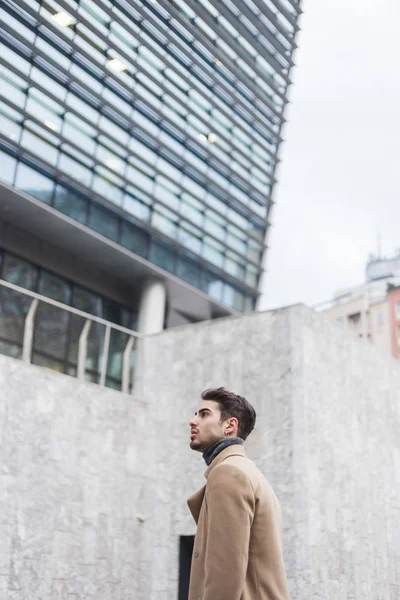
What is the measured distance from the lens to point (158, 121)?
60.0 ft

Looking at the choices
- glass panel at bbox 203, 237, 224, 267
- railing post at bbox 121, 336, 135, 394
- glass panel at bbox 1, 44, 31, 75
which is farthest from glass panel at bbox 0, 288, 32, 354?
glass panel at bbox 203, 237, 224, 267

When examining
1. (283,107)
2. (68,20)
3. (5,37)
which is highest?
(283,107)

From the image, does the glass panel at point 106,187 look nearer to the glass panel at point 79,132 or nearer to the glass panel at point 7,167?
the glass panel at point 79,132

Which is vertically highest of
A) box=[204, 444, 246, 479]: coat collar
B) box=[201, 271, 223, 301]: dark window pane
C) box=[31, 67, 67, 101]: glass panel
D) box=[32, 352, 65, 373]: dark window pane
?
box=[31, 67, 67, 101]: glass panel

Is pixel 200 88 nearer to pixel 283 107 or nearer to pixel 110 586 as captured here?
pixel 283 107

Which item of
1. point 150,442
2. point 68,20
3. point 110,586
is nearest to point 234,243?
point 68,20

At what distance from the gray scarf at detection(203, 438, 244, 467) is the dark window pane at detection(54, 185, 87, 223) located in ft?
42.0

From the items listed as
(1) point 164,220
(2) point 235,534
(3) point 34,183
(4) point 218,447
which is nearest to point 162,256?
(1) point 164,220

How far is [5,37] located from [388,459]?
36.4 ft

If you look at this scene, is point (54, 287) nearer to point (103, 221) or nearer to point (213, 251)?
point (103, 221)

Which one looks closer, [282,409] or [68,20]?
[282,409]

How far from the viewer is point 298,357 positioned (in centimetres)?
1200

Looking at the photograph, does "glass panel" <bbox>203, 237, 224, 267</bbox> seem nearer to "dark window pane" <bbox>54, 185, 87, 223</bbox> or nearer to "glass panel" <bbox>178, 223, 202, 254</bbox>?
"glass panel" <bbox>178, 223, 202, 254</bbox>

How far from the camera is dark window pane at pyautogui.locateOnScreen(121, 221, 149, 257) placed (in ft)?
56.4
